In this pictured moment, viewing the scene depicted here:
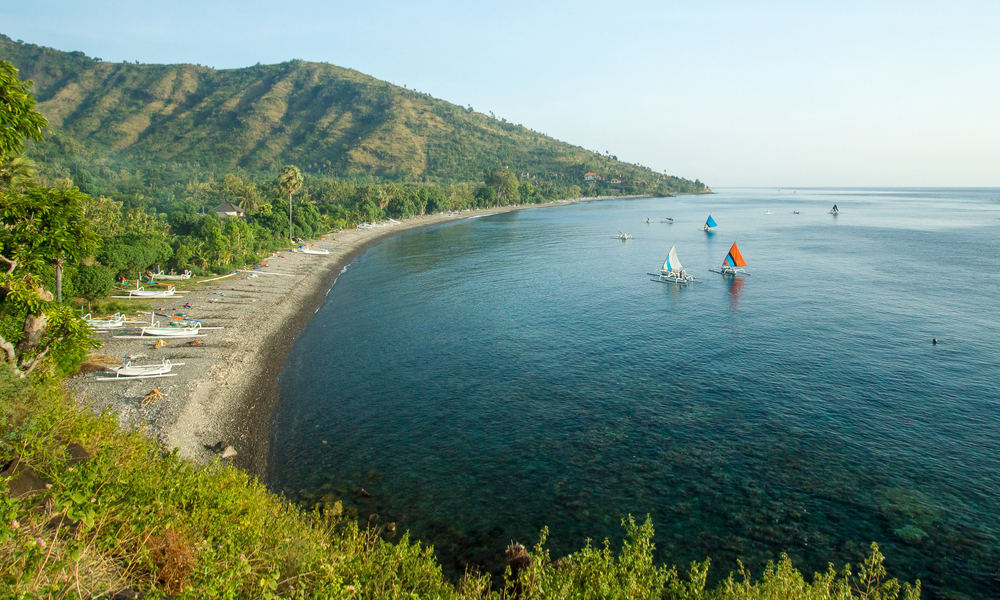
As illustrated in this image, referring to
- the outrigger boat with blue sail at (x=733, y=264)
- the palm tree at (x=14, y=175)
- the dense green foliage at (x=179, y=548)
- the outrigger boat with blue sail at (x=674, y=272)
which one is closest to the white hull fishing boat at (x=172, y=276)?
the palm tree at (x=14, y=175)

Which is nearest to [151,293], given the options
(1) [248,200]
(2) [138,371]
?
(2) [138,371]

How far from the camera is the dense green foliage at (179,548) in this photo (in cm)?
868

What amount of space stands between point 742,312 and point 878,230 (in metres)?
108

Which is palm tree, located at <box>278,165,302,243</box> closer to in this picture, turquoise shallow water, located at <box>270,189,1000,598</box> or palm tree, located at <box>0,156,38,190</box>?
turquoise shallow water, located at <box>270,189,1000,598</box>

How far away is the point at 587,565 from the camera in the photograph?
13297 millimetres

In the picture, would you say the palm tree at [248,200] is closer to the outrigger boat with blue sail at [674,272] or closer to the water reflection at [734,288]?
the outrigger boat with blue sail at [674,272]

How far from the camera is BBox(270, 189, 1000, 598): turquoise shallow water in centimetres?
2178

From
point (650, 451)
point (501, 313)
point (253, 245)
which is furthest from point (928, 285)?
point (253, 245)

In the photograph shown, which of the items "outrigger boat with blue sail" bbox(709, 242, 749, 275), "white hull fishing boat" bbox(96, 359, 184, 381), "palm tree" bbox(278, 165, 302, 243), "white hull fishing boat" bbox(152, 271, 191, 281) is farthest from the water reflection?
"palm tree" bbox(278, 165, 302, 243)

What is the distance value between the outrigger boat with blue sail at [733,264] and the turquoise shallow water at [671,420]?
816 cm

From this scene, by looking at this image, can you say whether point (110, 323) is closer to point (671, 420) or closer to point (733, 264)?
point (671, 420)

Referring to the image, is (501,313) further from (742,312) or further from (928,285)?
(928,285)

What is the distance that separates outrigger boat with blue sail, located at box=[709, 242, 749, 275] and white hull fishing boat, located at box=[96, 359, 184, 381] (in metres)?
68.3

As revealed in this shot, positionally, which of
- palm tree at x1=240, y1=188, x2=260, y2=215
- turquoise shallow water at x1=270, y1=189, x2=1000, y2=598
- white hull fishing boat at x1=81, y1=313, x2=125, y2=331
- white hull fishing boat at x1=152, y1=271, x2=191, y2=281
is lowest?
turquoise shallow water at x1=270, y1=189, x2=1000, y2=598
